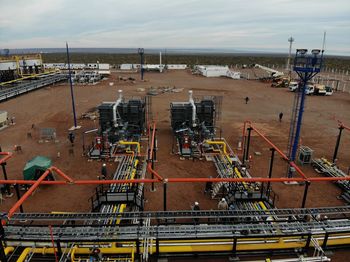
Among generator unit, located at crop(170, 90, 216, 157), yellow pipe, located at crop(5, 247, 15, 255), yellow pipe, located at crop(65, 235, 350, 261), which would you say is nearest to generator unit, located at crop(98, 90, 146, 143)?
generator unit, located at crop(170, 90, 216, 157)

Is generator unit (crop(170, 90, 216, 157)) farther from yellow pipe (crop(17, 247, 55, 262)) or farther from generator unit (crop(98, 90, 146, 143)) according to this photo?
yellow pipe (crop(17, 247, 55, 262))

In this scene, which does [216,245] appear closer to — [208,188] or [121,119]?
[208,188]

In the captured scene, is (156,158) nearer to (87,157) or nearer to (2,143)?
(87,157)

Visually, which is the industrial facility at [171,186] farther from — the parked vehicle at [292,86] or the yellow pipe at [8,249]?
the parked vehicle at [292,86]

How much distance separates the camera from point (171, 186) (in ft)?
52.7

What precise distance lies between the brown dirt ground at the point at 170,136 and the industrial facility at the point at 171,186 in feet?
0.35

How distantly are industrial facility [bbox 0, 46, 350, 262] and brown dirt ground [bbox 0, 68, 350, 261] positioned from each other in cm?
11

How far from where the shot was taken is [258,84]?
57.3m

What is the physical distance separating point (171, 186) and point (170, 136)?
9.24m

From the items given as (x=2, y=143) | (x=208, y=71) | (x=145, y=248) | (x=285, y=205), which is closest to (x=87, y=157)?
(x=2, y=143)

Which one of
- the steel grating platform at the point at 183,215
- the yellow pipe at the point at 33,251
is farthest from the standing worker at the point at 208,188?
the yellow pipe at the point at 33,251

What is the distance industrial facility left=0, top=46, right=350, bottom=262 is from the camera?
1018cm

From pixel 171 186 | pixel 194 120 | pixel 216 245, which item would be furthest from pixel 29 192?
pixel 194 120

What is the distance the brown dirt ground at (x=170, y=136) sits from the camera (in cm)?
1482
